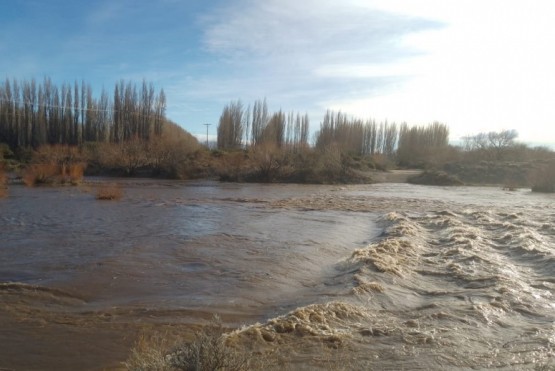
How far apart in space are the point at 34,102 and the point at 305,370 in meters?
62.6

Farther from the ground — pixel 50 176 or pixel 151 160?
pixel 151 160

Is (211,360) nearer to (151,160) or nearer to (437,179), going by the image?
(151,160)

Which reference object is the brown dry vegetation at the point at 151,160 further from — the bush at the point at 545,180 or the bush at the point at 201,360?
the bush at the point at 201,360

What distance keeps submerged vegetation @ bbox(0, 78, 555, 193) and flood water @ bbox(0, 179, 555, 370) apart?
1979 cm

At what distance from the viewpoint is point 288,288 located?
29.9 feet

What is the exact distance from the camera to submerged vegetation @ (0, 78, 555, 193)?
4075cm

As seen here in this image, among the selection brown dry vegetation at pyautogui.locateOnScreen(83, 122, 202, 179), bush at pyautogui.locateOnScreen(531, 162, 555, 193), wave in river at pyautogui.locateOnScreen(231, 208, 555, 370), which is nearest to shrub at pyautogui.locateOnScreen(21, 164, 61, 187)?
brown dry vegetation at pyautogui.locateOnScreen(83, 122, 202, 179)

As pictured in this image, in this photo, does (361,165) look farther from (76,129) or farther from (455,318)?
(455,318)

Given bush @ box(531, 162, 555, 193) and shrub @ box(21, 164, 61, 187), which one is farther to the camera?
bush @ box(531, 162, 555, 193)

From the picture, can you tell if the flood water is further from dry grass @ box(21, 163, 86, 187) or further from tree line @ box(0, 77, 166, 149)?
tree line @ box(0, 77, 166, 149)

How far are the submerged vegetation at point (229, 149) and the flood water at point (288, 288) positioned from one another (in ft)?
64.9

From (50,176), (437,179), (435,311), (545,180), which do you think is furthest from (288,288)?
(437,179)

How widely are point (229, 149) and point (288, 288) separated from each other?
47633 mm

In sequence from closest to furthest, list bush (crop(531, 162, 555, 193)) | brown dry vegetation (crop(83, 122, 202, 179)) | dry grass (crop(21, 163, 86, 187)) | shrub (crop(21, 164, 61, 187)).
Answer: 1. shrub (crop(21, 164, 61, 187))
2. dry grass (crop(21, 163, 86, 187))
3. bush (crop(531, 162, 555, 193))
4. brown dry vegetation (crop(83, 122, 202, 179))
